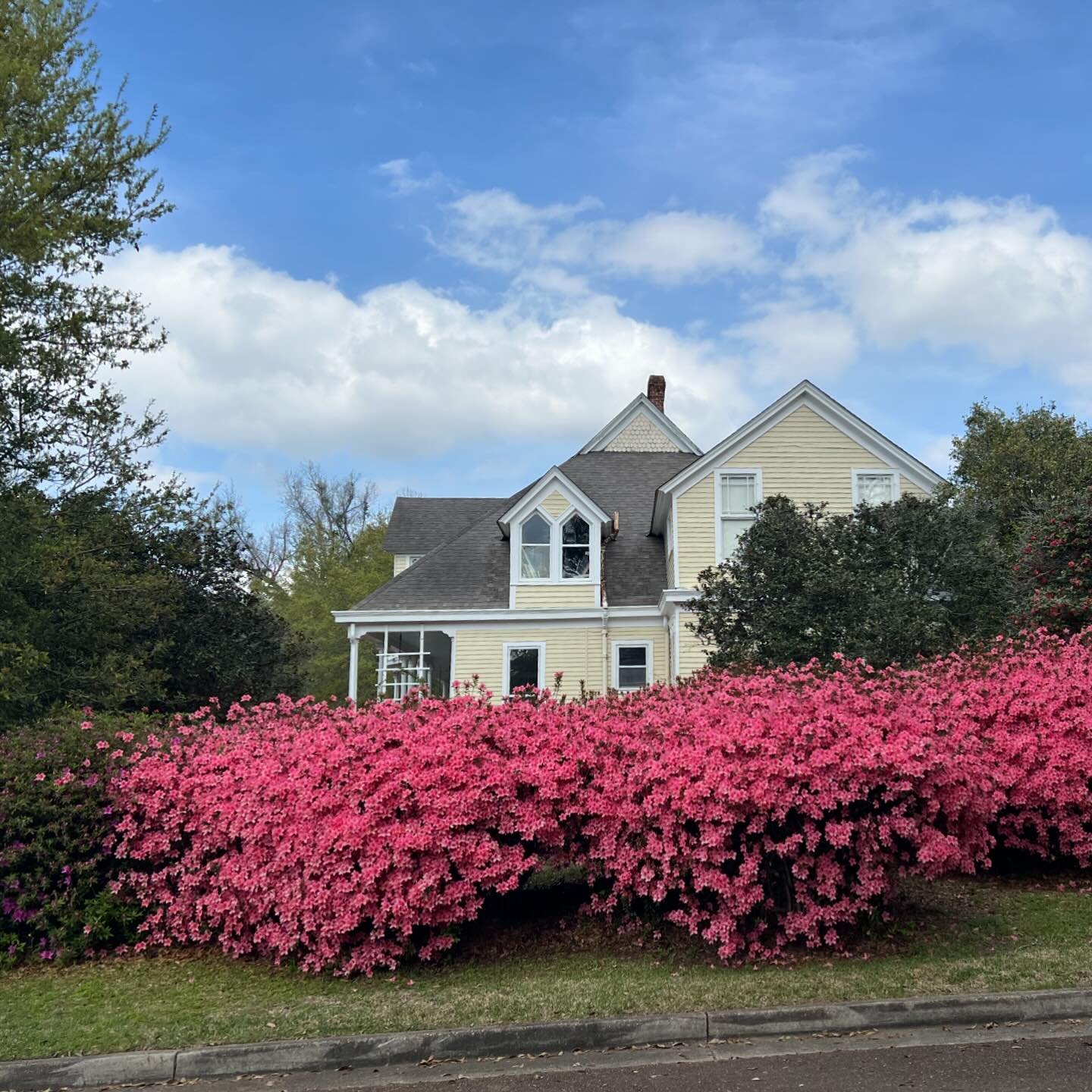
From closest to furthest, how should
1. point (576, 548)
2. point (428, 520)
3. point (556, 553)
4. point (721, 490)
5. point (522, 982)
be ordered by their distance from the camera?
point (522, 982) < point (721, 490) < point (556, 553) < point (576, 548) < point (428, 520)

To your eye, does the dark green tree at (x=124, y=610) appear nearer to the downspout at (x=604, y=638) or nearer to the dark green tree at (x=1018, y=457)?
the downspout at (x=604, y=638)

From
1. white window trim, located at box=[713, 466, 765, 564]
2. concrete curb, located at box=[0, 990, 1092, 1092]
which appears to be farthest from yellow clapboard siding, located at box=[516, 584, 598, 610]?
concrete curb, located at box=[0, 990, 1092, 1092]

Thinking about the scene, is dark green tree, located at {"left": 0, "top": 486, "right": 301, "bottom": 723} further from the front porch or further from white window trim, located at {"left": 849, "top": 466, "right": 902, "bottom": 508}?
white window trim, located at {"left": 849, "top": 466, "right": 902, "bottom": 508}

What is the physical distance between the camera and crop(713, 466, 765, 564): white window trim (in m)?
20.0

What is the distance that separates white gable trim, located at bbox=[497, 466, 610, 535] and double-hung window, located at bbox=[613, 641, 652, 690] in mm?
2709

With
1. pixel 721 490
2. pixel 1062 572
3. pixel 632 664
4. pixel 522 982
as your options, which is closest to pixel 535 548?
pixel 632 664

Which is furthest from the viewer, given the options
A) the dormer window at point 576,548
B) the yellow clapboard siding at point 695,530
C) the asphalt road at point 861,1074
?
the dormer window at point 576,548

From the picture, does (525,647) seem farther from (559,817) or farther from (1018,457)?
(1018,457)

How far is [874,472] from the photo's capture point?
19953mm

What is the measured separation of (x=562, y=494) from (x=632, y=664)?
13.2 ft

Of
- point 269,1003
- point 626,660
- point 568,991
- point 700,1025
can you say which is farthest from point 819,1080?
point 626,660

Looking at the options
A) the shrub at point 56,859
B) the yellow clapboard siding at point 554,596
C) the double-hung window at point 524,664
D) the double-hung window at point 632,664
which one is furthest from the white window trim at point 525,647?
the shrub at point 56,859

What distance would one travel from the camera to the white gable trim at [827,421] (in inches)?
782

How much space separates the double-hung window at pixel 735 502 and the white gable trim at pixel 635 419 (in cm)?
766
